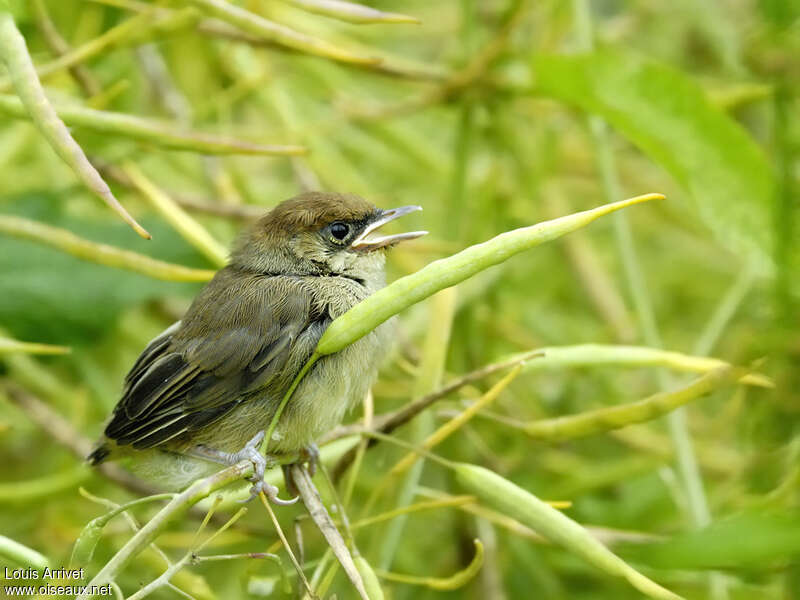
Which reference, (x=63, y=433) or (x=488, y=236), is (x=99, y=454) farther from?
(x=488, y=236)

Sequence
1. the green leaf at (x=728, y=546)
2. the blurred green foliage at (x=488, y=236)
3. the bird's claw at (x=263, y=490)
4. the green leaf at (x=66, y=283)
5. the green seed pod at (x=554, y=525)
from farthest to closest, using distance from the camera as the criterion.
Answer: the green leaf at (x=66, y=283), the blurred green foliage at (x=488, y=236), the bird's claw at (x=263, y=490), the green seed pod at (x=554, y=525), the green leaf at (x=728, y=546)

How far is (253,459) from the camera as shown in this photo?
2.00 m

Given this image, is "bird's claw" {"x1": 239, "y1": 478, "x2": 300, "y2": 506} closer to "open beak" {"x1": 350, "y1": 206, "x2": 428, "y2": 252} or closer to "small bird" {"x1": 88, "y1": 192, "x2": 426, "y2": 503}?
"small bird" {"x1": 88, "y1": 192, "x2": 426, "y2": 503}

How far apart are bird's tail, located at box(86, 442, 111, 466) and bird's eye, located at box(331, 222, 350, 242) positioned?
29.7 inches

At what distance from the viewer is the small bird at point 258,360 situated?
215 cm

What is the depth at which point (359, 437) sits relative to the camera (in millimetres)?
2174

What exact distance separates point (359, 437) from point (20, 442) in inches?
69.1

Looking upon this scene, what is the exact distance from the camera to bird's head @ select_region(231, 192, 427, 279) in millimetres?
2490

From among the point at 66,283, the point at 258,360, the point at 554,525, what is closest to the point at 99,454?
the point at 258,360

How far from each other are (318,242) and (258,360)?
1.40 ft

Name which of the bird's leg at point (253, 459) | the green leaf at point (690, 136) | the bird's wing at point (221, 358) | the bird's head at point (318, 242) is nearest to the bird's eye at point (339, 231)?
the bird's head at point (318, 242)

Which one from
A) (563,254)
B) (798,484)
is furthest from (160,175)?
(798,484)

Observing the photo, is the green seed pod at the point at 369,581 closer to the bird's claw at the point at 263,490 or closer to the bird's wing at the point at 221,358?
the bird's claw at the point at 263,490

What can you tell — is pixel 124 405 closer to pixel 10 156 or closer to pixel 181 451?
pixel 181 451
